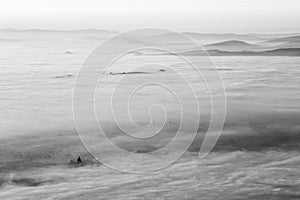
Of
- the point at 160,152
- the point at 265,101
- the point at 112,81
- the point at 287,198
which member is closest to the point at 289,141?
the point at 160,152

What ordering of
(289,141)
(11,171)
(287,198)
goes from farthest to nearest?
(289,141)
(11,171)
(287,198)

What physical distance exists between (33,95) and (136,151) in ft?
34.7

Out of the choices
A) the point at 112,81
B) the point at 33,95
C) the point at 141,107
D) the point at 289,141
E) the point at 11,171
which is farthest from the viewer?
the point at 112,81

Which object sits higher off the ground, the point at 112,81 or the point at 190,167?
the point at 112,81

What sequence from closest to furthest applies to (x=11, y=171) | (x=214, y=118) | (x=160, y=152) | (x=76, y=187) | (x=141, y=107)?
1. (x=76, y=187)
2. (x=11, y=171)
3. (x=160, y=152)
4. (x=214, y=118)
5. (x=141, y=107)

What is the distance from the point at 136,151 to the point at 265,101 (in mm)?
8138

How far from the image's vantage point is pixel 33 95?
19.8 metres

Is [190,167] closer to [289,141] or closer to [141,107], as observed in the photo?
[289,141]

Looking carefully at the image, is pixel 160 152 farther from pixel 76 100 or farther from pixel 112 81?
pixel 112 81

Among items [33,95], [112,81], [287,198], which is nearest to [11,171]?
[287,198]

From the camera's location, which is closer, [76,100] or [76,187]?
[76,187]

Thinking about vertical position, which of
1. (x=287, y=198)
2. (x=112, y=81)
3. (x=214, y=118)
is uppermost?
(x=112, y=81)

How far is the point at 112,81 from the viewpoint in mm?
26578

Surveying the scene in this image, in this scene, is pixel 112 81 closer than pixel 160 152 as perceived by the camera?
No
